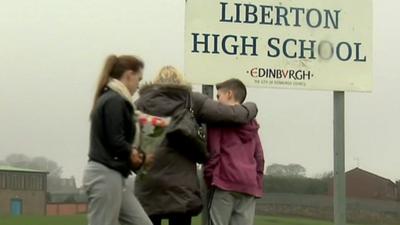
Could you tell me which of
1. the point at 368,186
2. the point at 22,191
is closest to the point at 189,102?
the point at 368,186

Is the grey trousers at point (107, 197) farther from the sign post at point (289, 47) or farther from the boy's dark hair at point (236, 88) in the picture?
the sign post at point (289, 47)

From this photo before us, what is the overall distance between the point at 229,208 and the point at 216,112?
2.87 feet

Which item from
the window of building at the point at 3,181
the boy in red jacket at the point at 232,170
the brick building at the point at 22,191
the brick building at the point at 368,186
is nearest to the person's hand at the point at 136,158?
the boy in red jacket at the point at 232,170

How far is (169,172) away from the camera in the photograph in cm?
784

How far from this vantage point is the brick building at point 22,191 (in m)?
11.6

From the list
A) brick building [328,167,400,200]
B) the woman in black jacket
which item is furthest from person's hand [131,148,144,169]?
brick building [328,167,400,200]

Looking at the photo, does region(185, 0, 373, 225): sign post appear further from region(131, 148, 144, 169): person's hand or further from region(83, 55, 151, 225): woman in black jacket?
region(131, 148, 144, 169): person's hand

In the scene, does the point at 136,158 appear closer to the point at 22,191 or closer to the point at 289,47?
the point at 289,47

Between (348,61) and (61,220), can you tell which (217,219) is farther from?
(61,220)

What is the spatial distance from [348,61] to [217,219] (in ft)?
8.20

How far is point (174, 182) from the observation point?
307 inches

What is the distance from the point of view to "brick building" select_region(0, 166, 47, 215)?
11555mm

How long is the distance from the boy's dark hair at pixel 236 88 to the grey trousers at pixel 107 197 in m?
1.50

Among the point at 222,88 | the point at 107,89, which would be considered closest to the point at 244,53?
the point at 222,88
